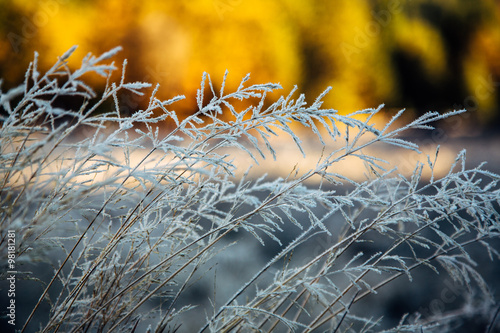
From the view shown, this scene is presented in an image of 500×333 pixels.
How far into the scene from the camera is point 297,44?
8164mm

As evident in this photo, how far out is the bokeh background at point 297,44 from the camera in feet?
22.2

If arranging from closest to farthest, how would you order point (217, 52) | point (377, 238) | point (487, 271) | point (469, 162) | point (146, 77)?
1. point (487, 271)
2. point (377, 238)
3. point (469, 162)
4. point (146, 77)
5. point (217, 52)

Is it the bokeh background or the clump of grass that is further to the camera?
the bokeh background

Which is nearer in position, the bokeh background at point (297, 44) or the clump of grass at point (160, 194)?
the clump of grass at point (160, 194)

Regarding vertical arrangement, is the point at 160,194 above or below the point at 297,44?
below

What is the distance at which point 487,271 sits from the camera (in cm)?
397

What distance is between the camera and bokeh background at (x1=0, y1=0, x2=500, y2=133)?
22.2 ft

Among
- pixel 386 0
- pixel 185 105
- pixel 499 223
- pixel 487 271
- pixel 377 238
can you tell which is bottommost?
pixel 487 271

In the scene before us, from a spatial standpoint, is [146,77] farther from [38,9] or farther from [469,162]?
[469,162]

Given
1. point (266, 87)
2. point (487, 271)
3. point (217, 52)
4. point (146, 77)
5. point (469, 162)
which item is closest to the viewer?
point (266, 87)

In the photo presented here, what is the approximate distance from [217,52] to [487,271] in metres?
6.10

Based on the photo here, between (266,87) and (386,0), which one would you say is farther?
(386,0)

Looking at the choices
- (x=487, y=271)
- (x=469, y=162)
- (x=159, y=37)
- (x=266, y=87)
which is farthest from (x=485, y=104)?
(x=266, y=87)

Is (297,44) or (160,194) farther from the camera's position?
(297,44)
